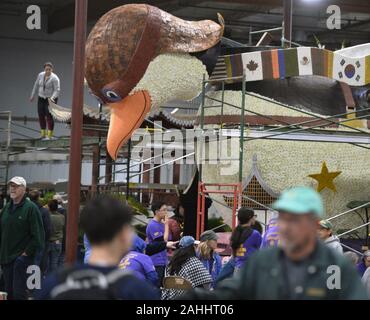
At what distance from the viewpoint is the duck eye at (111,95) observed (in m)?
12.9

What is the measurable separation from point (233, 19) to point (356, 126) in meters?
20.4

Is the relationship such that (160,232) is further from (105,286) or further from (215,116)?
(105,286)

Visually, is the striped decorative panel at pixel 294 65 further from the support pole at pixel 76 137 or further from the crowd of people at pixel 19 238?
the support pole at pixel 76 137

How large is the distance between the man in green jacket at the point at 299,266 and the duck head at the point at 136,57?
29.4ft

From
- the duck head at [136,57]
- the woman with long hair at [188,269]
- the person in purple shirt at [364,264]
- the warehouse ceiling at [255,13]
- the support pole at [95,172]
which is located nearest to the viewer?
the woman with long hair at [188,269]

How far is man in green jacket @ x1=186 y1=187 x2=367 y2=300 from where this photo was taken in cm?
387

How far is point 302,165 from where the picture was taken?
46.2 ft

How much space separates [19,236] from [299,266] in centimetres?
757

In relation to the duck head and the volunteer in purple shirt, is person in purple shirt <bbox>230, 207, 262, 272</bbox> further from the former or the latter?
the duck head

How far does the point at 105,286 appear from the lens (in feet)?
12.9

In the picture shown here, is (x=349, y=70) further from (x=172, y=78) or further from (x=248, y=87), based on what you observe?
(x=172, y=78)

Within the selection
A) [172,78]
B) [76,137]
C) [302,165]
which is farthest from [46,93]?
[76,137]

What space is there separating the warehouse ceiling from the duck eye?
15.7 m

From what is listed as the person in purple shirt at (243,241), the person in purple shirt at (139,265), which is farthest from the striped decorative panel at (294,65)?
the person in purple shirt at (139,265)
